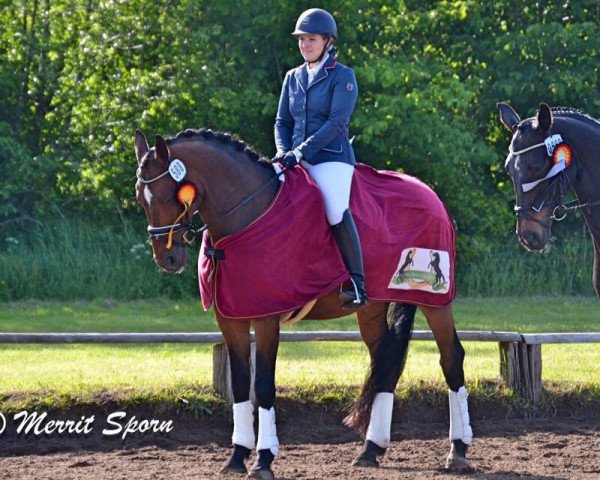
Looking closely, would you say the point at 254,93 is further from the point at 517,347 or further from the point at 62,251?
the point at 517,347

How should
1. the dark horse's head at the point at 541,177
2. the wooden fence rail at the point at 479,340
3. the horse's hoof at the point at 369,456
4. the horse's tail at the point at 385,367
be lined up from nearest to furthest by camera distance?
the dark horse's head at the point at 541,177 → the horse's hoof at the point at 369,456 → the horse's tail at the point at 385,367 → the wooden fence rail at the point at 479,340

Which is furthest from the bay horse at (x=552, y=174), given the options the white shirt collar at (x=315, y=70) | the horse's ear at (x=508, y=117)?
the white shirt collar at (x=315, y=70)

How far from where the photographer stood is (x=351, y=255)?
677 cm

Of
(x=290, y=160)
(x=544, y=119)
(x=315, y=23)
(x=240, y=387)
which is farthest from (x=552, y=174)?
(x=240, y=387)

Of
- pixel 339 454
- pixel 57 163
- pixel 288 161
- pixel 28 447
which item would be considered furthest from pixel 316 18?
pixel 57 163

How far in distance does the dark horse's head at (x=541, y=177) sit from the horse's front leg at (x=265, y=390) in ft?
4.95

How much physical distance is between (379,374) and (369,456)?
1.69 ft

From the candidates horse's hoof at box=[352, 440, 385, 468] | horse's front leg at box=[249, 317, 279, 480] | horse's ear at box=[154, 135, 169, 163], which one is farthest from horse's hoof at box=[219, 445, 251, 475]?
horse's ear at box=[154, 135, 169, 163]

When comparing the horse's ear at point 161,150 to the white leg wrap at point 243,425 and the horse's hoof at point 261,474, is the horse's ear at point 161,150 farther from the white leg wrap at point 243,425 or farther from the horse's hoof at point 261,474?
the horse's hoof at point 261,474

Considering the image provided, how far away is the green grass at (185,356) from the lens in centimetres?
847

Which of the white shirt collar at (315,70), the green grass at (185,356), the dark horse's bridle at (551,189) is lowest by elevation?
the green grass at (185,356)

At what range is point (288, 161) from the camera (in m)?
6.78

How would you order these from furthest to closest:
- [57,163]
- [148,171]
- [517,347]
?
[57,163] < [517,347] < [148,171]

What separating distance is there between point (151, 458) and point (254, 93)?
27.8ft
